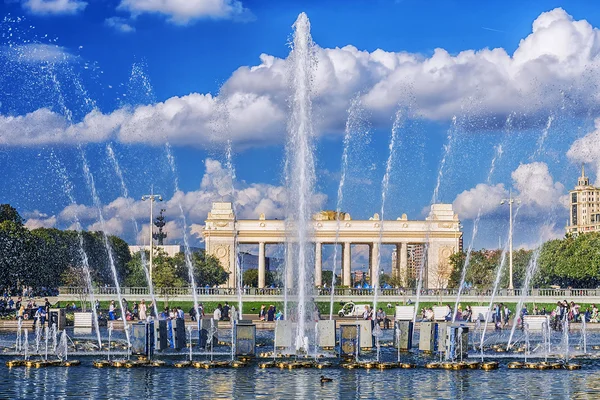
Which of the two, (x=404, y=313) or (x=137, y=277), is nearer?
(x=404, y=313)

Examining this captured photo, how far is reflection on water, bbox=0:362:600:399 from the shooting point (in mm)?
25141

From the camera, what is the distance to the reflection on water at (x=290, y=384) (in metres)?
25.1

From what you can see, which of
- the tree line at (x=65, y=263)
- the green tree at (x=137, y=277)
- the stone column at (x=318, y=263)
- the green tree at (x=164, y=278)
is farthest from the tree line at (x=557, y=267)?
the stone column at (x=318, y=263)

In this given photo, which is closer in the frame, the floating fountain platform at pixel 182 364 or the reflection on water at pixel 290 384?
the reflection on water at pixel 290 384

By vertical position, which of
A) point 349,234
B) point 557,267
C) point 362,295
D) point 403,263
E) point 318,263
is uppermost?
point 349,234

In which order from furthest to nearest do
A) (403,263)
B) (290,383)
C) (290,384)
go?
(403,263) → (290,383) → (290,384)

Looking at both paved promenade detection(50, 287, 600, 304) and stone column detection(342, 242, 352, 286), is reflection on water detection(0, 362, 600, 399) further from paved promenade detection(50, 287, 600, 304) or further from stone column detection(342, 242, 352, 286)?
stone column detection(342, 242, 352, 286)

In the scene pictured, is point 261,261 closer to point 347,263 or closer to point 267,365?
point 347,263

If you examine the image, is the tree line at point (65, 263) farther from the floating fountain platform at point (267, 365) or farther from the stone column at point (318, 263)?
the floating fountain platform at point (267, 365)

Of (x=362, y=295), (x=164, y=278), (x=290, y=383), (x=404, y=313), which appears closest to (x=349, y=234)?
(x=164, y=278)

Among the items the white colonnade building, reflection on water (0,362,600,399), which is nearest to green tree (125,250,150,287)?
the white colonnade building

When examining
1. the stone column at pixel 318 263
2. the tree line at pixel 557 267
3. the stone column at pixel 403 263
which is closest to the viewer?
the tree line at pixel 557 267

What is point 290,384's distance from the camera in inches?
1073

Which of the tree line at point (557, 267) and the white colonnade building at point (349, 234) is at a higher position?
the white colonnade building at point (349, 234)
